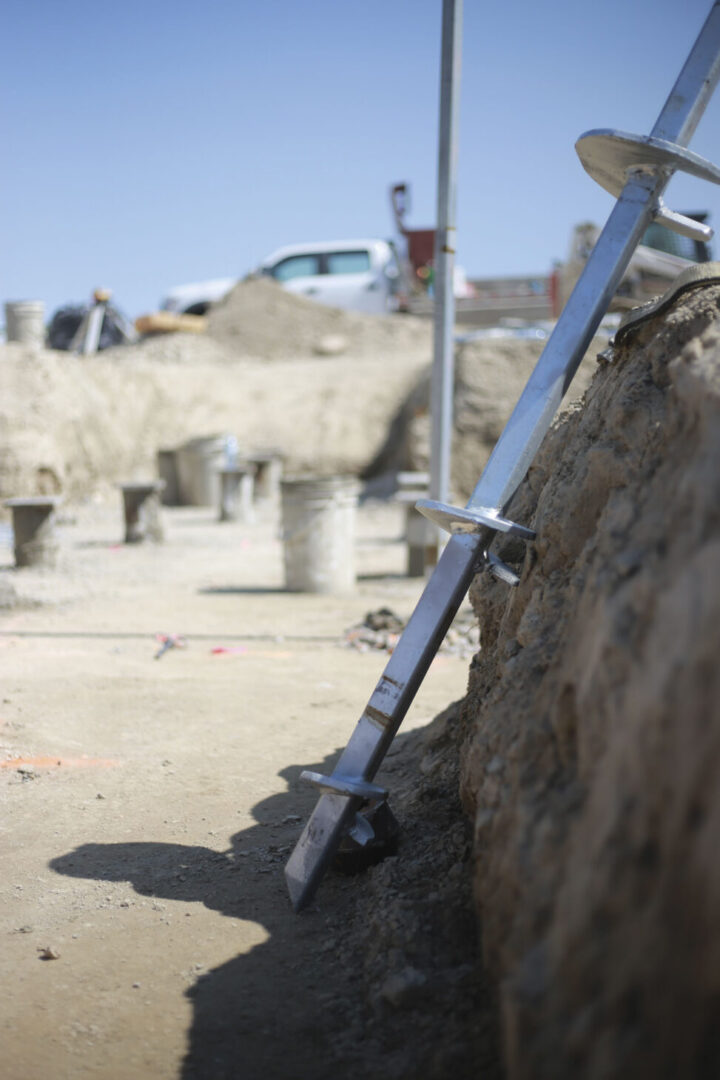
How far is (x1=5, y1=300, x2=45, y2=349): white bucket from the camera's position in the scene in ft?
50.2

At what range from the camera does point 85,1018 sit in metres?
2.03

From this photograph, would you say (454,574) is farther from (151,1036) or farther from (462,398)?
(462,398)

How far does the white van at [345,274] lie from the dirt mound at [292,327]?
49 centimetres

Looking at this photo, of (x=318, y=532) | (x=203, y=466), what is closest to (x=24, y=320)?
(x=203, y=466)

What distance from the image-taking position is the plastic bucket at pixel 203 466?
13.7 m

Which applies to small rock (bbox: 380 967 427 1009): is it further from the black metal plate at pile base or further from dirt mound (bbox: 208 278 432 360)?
dirt mound (bbox: 208 278 432 360)

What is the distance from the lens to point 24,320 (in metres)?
15.3

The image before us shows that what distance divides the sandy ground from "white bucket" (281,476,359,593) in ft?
2.65

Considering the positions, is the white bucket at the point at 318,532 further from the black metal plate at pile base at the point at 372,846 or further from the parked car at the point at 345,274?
the parked car at the point at 345,274

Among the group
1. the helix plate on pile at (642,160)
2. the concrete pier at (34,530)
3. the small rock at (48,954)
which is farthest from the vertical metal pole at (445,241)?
the small rock at (48,954)

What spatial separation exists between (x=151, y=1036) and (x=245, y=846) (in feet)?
2.92

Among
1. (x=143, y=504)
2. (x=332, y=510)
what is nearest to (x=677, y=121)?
(x=332, y=510)

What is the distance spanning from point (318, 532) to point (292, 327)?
12235 millimetres

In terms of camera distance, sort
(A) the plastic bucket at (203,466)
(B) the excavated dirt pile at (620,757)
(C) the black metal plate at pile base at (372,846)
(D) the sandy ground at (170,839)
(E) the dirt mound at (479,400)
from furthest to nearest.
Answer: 1. (A) the plastic bucket at (203,466)
2. (E) the dirt mound at (479,400)
3. (C) the black metal plate at pile base at (372,846)
4. (D) the sandy ground at (170,839)
5. (B) the excavated dirt pile at (620,757)
